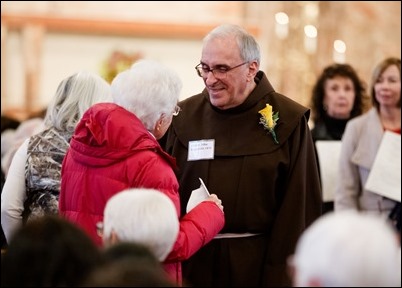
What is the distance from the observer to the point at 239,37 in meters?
4.62

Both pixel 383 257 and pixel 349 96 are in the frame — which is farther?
pixel 349 96

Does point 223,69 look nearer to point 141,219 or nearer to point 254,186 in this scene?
point 254,186

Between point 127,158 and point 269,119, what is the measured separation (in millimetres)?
1139

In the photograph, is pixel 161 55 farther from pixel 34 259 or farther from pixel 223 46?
pixel 34 259

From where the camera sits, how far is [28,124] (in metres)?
7.38

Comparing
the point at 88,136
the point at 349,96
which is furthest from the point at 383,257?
the point at 349,96

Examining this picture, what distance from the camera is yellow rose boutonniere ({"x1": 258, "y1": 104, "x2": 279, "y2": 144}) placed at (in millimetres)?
4703

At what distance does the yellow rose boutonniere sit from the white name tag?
270mm

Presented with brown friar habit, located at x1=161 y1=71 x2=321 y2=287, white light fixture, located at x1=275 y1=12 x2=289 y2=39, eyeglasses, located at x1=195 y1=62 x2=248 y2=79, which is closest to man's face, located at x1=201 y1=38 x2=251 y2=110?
eyeglasses, located at x1=195 y1=62 x2=248 y2=79

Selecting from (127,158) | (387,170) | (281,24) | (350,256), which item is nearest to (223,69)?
(127,158)

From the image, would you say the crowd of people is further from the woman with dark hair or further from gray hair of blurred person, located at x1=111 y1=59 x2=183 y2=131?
the woman with dark hair

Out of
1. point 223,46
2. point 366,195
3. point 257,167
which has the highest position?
point 223,46

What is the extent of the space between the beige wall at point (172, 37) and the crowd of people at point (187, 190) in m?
5.16

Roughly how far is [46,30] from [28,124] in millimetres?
4087
